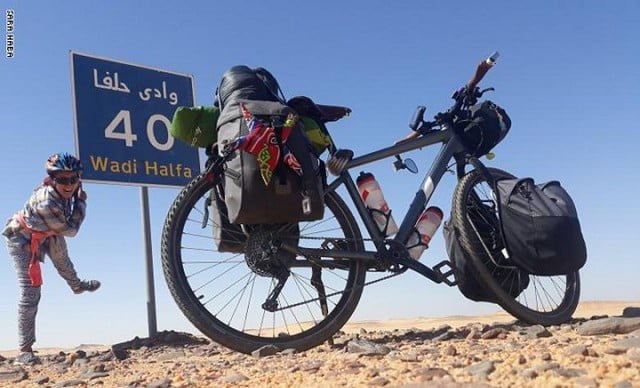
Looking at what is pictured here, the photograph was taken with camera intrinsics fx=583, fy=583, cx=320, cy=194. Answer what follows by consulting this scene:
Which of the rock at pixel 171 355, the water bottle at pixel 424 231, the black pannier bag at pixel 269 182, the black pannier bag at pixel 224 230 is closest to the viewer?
the black pannier bag at pixel 269 182

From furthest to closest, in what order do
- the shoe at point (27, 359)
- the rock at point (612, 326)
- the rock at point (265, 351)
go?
the shoe at point (27, 359) → the rock at point (265, 351) → the rock at point (612, 326)

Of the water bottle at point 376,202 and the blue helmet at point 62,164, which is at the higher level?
the blue helmet at point 62,164

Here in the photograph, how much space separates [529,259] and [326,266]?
53.4 inches

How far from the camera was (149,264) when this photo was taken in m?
5.95

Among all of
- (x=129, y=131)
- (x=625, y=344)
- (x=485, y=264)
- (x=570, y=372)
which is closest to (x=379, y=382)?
(x=570, y=372)

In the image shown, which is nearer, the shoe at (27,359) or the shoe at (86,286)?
the shoe at (27,359)

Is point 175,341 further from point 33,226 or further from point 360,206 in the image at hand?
point 360,206

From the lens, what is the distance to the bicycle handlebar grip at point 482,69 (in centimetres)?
447

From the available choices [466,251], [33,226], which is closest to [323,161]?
[466,251]

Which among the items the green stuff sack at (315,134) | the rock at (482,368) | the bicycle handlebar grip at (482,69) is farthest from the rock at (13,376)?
the bicycle handlebar grip at (482,69)

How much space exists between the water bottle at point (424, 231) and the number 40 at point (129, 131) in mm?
3276

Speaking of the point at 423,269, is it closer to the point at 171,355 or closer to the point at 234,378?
the point at 234,378

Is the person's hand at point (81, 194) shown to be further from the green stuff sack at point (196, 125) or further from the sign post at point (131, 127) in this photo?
the green stuff sack at point (196, 125)

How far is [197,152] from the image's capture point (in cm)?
664
